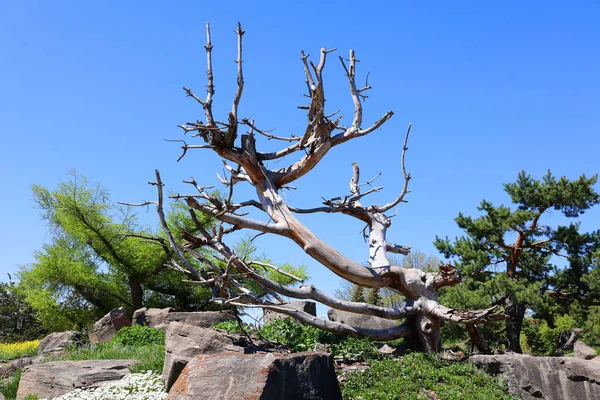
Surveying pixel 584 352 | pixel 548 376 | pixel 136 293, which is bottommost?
pixel 548 376

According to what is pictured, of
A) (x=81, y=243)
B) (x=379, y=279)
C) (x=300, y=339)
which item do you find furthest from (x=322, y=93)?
(x=81, y=243)

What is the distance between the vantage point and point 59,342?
15164mm

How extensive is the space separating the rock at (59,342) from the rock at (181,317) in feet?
5.57

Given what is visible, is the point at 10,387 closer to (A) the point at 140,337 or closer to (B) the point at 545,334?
(A) the point at 140,337

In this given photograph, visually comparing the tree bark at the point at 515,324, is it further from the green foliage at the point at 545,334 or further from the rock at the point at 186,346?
the rock at the point at 186,346

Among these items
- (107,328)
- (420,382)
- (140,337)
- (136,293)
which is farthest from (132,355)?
(136,293)

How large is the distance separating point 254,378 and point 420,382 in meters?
3.40

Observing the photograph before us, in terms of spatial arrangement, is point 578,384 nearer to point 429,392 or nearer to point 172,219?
point 429,392

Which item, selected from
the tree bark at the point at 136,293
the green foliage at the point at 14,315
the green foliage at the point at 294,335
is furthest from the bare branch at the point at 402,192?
the green foliage at the point at 14,315

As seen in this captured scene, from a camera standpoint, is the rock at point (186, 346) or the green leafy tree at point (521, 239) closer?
the rock at point (186, 346)

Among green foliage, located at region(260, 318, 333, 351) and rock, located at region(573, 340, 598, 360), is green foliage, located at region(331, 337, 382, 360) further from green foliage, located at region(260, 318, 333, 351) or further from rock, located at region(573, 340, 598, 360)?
rock, located at region(573, 340, 598, 360)

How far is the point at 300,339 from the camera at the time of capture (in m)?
10.4

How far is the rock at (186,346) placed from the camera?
8336 mm

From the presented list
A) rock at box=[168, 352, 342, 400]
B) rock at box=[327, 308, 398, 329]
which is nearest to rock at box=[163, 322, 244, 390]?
rock at box=[168, 352, 342, 400]
